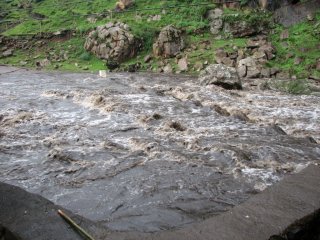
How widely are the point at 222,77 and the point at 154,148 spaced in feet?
28.3

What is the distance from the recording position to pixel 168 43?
22781mm

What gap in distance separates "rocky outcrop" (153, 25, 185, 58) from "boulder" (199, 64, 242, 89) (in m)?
6.25

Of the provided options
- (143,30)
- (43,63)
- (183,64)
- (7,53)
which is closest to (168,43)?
(183,64)

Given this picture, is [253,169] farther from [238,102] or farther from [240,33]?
[240,33]

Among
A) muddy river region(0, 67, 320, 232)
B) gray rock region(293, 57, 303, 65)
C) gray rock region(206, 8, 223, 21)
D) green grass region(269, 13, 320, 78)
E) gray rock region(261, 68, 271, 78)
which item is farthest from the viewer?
gray rock region(206, 8, 223, 21)

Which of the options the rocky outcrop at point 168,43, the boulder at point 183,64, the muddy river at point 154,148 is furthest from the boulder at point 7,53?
the boulder at point 183,64

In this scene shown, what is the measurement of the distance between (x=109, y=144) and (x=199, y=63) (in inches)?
507

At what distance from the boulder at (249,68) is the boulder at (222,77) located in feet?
7.60

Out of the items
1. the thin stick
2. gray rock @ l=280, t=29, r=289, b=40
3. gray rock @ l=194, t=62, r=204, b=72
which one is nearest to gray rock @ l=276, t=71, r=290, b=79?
gray rock @ l=280, t=29, r=289, b=40

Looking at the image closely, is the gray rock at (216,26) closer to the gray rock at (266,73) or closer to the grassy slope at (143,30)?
the grassy slope at (143,30)

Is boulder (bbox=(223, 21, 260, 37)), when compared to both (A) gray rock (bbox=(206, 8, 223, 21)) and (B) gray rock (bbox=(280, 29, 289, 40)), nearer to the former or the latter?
(B) gray rock (bbox=(280, 29, 289, 40))

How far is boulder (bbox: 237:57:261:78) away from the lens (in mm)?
18125

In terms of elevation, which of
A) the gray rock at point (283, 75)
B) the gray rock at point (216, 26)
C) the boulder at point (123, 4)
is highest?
the boulder at point (123, 4)

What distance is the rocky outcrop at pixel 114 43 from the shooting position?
23.4m
